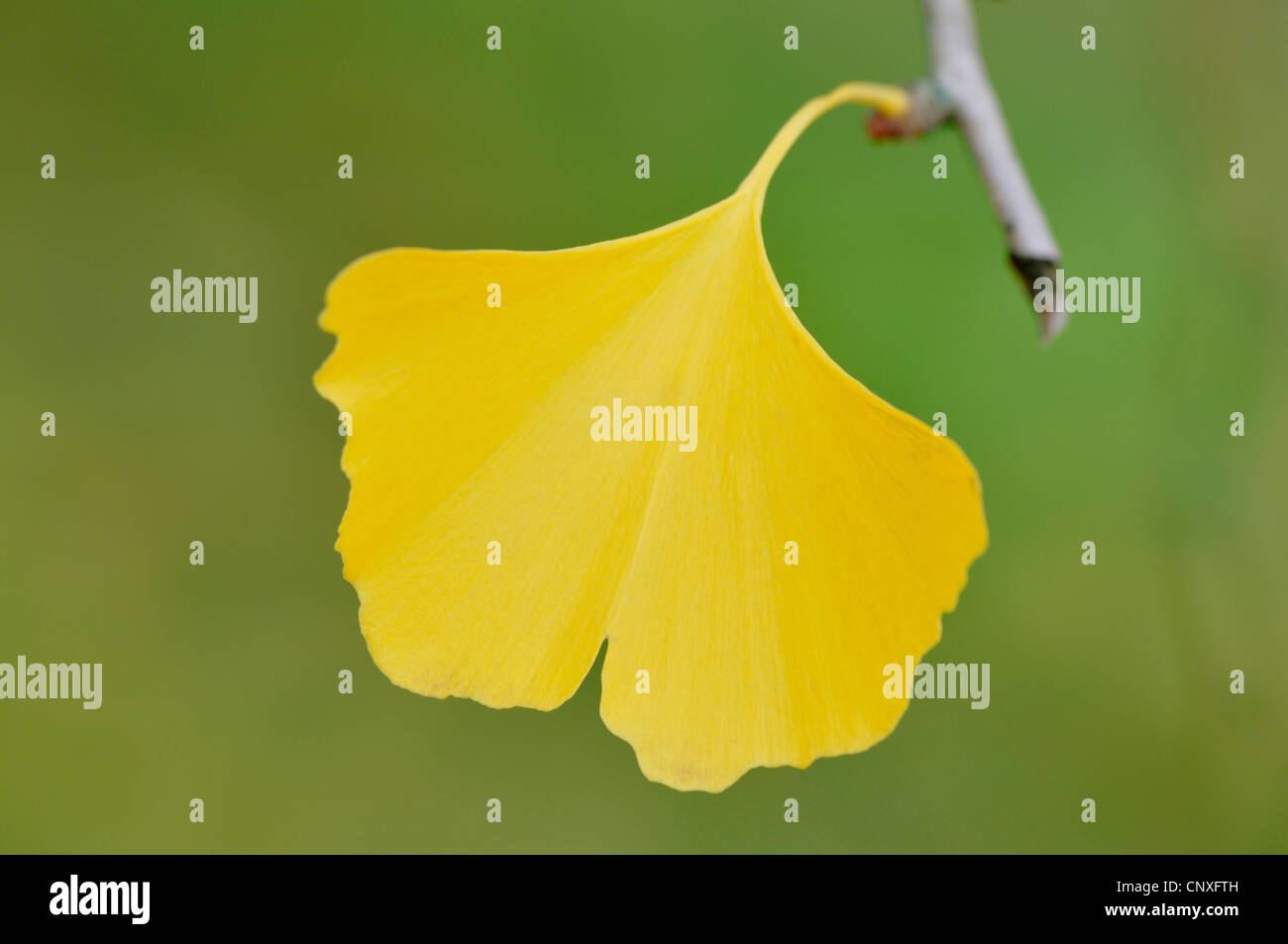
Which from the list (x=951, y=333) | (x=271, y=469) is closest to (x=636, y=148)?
(x=951, y=333)

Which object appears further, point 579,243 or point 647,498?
point 579,243

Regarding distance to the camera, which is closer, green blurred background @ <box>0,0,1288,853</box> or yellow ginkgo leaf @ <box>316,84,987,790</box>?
yellow ginkgo leaf @ <box>316,84,987,790</box>

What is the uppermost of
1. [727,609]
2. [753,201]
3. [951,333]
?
[951,333]

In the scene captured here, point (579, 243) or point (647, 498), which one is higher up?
point (579, 243)

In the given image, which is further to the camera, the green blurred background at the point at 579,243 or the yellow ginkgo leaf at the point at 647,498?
the green blurred background at the point at 579,243

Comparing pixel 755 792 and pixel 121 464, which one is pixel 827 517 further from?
pixel 121 464
